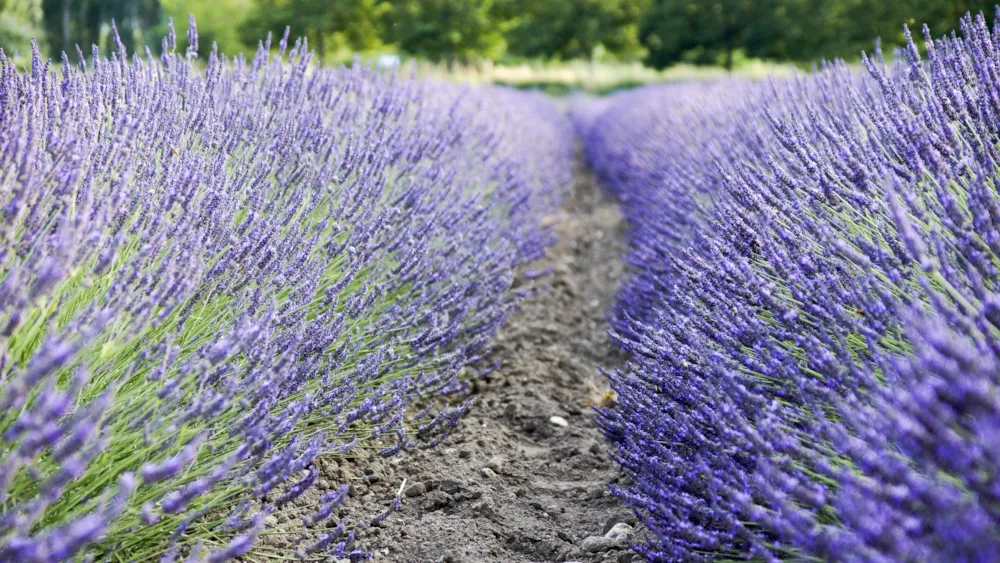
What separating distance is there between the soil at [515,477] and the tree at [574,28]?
26.3m

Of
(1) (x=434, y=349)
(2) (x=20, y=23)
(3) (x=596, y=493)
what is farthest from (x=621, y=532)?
(2) (x=20, y=23)

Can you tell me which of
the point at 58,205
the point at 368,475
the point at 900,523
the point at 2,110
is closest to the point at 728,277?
the point at 900,523

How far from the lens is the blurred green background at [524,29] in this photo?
6270 mm

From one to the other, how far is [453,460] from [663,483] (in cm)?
111

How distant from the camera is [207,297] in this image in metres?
2.04

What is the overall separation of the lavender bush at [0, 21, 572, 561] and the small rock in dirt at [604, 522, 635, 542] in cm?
72

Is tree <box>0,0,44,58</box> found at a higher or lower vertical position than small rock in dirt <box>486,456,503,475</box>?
higher

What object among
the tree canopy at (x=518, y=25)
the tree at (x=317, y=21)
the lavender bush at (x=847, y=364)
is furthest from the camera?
the tree at (x=317, y=21)

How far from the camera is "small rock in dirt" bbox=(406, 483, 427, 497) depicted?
104 inches

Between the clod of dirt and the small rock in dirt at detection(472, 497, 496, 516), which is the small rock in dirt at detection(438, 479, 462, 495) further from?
the clod of dirt

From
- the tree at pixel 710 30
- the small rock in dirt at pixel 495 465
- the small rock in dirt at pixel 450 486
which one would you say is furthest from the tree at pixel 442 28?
the small rock in dirt at pixel 450 486

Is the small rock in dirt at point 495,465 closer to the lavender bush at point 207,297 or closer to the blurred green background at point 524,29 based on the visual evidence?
the lavender bush at point 207,297

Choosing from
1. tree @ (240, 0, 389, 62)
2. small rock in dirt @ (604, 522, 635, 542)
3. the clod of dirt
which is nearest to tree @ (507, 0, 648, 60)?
tree @ (240, 0, 389, 62)

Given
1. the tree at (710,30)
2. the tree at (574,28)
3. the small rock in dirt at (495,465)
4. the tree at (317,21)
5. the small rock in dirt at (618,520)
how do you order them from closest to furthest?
the small rock in dirt at (618,520) < the small rock in dirt at (495,465) < the tree at (317,21) < the tree at (710,30) < the tree at (574,28)
